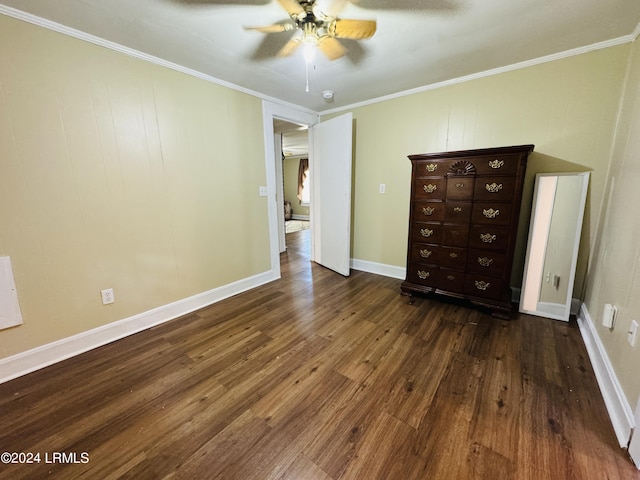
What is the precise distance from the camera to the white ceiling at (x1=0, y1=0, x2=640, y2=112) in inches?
58.4

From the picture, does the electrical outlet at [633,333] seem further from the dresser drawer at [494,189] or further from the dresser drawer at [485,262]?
the dresser drawer at [494,189]

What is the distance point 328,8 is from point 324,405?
231cm

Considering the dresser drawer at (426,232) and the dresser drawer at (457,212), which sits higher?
the dresser drawer at (457,212)

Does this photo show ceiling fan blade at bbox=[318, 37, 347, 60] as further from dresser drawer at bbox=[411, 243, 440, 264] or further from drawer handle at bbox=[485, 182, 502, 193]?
dresser drawer at bbox=[411, 243, 440, 264]

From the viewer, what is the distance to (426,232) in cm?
253

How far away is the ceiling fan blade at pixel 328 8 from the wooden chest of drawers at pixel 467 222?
137cm

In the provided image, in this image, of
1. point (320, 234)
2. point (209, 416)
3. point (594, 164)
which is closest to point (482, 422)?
point (209, 416)

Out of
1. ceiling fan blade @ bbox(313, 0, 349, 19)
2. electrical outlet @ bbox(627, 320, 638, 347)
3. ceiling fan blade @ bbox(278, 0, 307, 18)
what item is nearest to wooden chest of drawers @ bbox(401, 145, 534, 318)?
electrical outlet @ bbox(627, 320, 638, 347)

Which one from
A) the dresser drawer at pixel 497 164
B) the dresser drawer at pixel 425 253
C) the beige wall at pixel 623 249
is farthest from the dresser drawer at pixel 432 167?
the beige wall at pixel 623 249

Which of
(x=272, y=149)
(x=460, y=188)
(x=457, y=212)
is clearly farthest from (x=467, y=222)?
(x=272, y=149)

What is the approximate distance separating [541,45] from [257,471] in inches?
129

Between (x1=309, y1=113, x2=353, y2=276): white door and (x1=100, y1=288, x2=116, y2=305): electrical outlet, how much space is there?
2381 millimetres

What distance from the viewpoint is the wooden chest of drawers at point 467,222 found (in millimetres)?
2094

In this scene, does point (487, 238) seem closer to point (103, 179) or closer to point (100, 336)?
point (103, 179)
